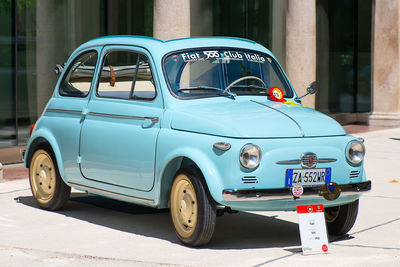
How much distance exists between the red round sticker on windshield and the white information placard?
4.14 ft

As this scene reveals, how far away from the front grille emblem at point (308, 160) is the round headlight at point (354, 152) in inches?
15.2

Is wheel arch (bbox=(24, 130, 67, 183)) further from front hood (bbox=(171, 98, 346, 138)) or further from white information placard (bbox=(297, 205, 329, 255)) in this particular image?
white information placard (bbox=(297, 205, 329, 255))

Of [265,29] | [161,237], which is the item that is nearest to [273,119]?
→ [161,237]

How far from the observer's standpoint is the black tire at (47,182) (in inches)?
338

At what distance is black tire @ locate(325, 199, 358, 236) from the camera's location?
7.42 metres

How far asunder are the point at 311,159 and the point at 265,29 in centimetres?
1445

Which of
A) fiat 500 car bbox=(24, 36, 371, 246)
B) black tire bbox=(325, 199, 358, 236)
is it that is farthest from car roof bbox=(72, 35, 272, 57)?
black tire bbox=(325, 199, 358, 236)

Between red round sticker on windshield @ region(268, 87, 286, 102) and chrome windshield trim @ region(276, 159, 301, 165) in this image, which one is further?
red round sticker on windshield @ region(268, 87, 286, 102)

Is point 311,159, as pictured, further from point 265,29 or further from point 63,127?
point 265,29

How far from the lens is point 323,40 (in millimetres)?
24109

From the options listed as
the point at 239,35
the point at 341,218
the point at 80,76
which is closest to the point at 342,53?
the point at 239,35

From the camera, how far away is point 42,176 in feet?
28.7

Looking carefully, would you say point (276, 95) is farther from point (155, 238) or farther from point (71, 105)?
point (71, 105)

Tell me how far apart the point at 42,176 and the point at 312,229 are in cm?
322
